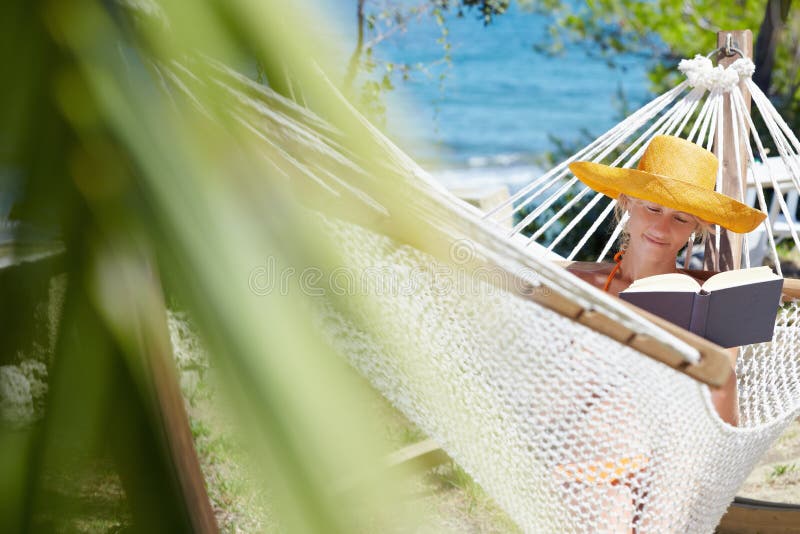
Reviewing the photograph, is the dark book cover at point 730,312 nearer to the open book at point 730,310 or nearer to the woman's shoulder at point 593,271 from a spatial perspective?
the open book at point 730,310

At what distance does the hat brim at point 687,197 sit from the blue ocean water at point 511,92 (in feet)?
42.6

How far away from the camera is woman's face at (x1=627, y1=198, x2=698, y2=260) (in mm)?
1601

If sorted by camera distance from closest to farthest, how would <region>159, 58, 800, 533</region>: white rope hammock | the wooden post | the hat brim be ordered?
<region>159, 58, 800, 533</region>: white rope hammock → the hat brim → the wooden post

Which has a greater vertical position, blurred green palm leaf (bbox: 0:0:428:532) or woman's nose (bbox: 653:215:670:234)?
blurred green palm leaf (bbox: 0:0:428:532)

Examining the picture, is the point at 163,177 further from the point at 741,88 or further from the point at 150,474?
the point at 741,88

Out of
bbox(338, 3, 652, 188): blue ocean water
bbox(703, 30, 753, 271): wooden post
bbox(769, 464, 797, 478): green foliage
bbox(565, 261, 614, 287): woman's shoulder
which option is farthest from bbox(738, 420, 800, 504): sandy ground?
bbox(338, 3, 652, 188): blue ocean water

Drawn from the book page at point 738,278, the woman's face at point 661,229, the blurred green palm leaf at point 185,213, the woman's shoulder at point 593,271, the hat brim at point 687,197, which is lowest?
the woman's shoulder at point 593,271

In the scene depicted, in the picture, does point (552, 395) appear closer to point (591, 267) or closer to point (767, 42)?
point (591, 267)

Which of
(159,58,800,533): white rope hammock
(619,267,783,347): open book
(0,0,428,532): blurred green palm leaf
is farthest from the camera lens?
(619,267,783,347): open book

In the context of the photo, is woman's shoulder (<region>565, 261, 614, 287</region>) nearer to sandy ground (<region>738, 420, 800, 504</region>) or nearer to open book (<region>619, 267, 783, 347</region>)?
open book (<region>619, 267, 783, 347</region>)

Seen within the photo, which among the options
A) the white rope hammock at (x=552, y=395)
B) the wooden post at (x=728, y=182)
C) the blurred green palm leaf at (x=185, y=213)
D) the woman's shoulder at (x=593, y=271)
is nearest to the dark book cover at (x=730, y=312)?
the white rope hammock at (x=552, y=395)

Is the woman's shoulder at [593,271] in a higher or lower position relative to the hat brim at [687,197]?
lower

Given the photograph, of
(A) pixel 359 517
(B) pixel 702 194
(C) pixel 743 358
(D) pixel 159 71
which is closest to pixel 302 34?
(D) pixel 159 71

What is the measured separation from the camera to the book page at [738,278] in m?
1.44
